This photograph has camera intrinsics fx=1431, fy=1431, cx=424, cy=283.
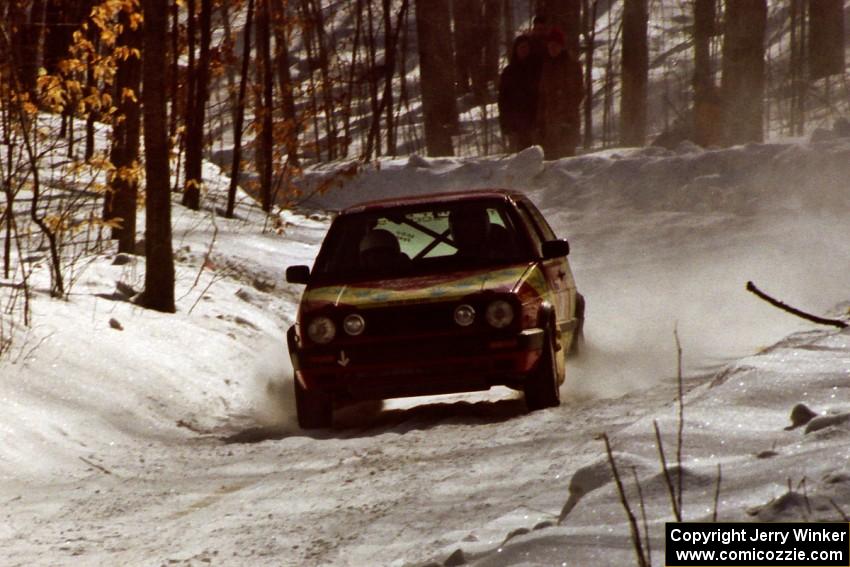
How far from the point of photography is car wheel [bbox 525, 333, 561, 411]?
8914 mm

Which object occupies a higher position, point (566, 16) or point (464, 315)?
point (566, 16)

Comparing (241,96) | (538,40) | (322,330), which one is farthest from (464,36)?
(322,330)

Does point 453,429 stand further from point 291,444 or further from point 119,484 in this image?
point 119,484

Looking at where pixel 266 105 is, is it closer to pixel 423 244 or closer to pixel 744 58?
pixel 744 58

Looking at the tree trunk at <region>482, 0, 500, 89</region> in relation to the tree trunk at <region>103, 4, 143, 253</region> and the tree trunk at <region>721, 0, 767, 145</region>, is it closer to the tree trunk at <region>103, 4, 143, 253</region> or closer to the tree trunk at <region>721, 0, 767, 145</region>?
the tree trunk at <region>721, 0, 767, 145</region>

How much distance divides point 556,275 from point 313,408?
6.80 ft

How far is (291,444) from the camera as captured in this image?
27.8 feet

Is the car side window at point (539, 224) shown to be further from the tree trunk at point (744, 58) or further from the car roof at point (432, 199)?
the tree trunk at point (744, 58)

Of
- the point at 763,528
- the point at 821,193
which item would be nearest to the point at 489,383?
the point at 763,528

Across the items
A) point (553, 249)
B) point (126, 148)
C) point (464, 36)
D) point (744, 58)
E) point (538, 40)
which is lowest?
point (553, 249)

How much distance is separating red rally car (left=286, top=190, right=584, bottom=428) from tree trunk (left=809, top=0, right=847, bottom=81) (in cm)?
2788

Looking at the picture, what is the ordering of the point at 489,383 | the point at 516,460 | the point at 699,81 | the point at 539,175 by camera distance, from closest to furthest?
the point at 516,460, the point at 489,383, the point at 539,175, the point at 699,81

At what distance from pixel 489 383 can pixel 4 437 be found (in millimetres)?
2894

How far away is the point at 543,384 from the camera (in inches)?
351
